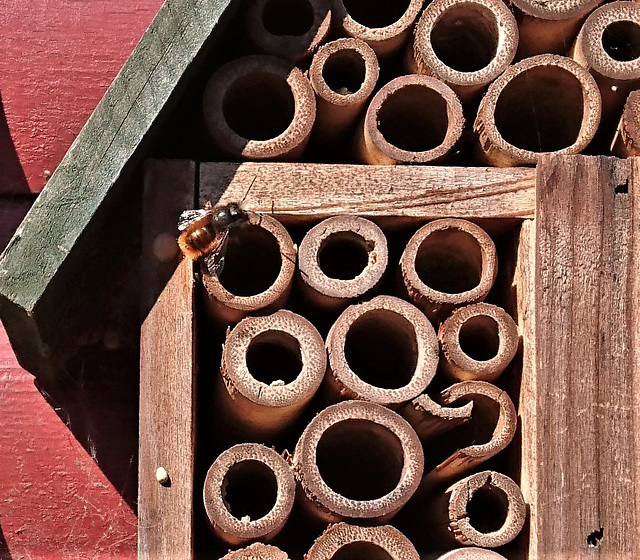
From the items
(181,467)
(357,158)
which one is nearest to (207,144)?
(357,158)

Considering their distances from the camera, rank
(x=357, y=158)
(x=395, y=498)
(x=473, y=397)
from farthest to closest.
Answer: (x=357, y=158) < (x=473, y=397) < (x=395, y=498)

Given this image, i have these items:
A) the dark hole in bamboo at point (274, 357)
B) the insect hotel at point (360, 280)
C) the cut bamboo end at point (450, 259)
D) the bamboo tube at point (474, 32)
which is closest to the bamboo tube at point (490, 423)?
the insect hotel at point (360, 280)

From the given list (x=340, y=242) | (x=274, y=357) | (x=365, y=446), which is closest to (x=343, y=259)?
(x=340, y=242)

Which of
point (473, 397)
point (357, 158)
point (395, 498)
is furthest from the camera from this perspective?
point (357, 158)

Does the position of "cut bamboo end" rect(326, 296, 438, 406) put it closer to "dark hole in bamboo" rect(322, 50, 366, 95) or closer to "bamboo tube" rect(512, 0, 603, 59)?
"dark hole in bamboo" rect(322, 50, 366, 95)

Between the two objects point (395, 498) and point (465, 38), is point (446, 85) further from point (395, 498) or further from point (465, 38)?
point (395, 498)

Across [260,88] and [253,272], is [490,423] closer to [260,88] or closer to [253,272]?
[253,272]
